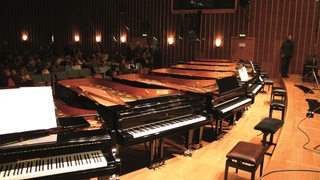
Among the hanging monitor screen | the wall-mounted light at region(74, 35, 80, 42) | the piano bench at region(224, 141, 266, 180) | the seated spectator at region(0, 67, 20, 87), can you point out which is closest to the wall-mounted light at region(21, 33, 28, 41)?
the wall-mounted light at region(74, 35, 80, 42)

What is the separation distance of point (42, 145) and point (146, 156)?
2.33 m

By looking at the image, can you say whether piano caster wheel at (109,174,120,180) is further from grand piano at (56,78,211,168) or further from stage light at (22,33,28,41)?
stage light at (22,33,28,41)

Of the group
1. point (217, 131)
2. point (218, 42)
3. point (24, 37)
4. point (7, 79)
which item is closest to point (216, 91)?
point (217, 131)

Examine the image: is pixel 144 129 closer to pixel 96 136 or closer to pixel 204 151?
pixel 96 136

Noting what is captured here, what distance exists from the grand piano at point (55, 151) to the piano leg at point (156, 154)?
1250 millimetres

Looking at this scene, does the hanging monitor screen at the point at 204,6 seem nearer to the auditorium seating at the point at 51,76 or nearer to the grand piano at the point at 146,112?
the auditorium seating at the point at 51,76

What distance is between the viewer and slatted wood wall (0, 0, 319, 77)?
39.9 ft

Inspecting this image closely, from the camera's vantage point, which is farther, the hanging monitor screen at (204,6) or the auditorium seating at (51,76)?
the hanging monitor screen at (204,6)

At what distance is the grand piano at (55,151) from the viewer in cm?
230

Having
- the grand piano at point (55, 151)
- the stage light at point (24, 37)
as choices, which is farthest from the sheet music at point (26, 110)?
the stage light at point (24, 37)

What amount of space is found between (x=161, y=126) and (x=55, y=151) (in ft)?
5.17

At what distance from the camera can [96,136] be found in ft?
8.73

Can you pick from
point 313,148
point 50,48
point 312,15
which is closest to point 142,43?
point 50,48

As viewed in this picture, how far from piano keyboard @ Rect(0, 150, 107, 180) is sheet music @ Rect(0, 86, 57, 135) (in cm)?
27
